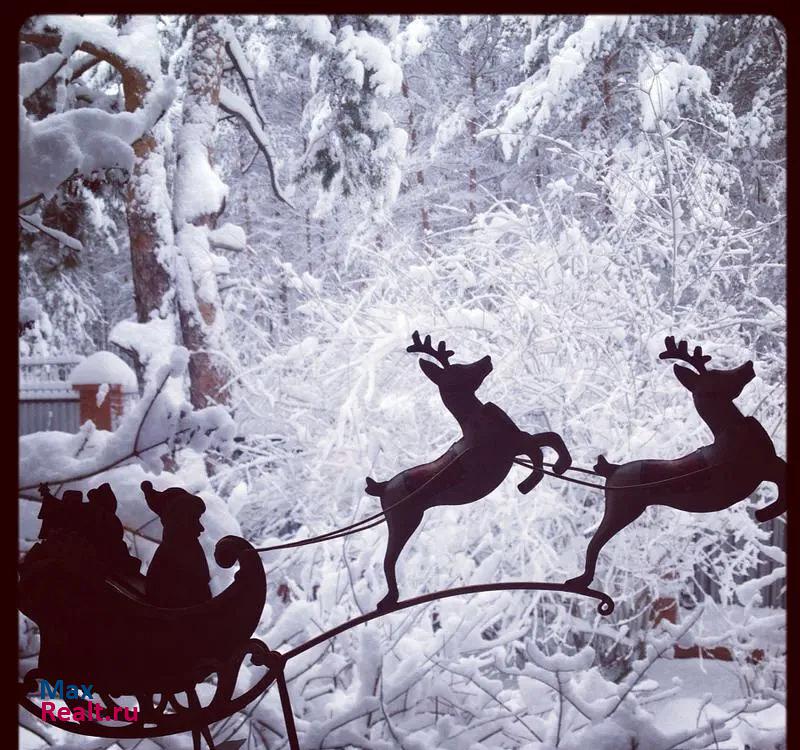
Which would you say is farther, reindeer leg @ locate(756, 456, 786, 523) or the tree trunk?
the tree trunk

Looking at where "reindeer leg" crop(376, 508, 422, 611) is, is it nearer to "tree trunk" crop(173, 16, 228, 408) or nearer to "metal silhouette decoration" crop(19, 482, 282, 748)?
"metal silhouette decoration" crop(19, 482, 282, 748)

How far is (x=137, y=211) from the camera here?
8.09 ft

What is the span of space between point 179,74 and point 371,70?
0.70 meters

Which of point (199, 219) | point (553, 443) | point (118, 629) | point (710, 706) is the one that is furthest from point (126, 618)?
point (199, 219)

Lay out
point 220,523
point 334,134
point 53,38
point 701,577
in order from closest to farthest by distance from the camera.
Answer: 1. point 220,523
2. point 53,38
3. point 334,134
4. point 701,577

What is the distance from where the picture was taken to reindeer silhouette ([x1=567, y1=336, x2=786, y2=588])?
701 millimetres

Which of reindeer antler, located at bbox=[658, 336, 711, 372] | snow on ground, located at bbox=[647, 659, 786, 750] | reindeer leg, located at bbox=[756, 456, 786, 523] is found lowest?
snow on ground, located at bbox=[647, 659, 786, 750]

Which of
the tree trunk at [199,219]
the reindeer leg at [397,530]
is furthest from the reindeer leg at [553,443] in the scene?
the tree trunk at [199,219]

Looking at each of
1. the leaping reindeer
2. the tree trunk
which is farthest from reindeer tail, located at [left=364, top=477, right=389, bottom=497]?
the tree trunk

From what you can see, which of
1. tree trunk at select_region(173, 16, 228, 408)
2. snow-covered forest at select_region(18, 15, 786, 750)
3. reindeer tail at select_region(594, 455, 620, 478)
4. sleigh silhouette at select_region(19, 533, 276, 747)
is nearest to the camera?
sleigh silhouette at select_region(19, 533, 276, 747)
